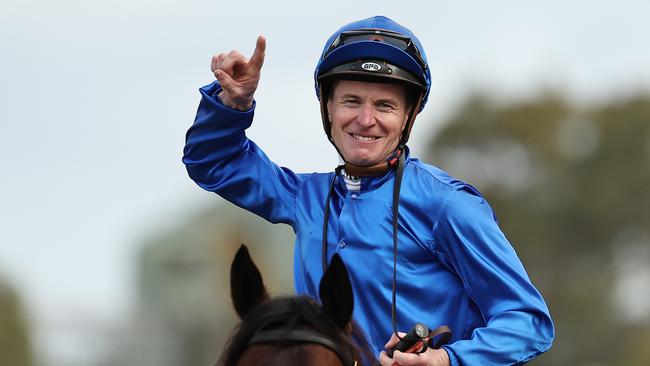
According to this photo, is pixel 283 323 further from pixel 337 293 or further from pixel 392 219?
pixel 392 219

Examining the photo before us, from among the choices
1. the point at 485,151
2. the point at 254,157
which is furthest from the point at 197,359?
the point at 254,157

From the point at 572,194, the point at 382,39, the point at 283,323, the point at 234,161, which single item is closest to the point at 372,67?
the point at 382,39

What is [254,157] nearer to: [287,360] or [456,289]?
[456,289]

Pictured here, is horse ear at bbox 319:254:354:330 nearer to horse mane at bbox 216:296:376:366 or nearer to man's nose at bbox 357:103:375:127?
horse mane at bbox 216:296:376:366

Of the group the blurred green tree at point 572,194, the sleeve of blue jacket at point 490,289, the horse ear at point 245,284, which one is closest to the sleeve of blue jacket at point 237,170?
the sleeve of blue jacket at point 490,289

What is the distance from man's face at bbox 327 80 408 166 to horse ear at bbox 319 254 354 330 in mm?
1056

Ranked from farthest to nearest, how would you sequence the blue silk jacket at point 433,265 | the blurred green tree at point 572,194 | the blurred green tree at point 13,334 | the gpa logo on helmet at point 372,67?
the blurred green tree at point 13,334 < the blurred green tree at point 572,194 < the gpa logo on helmet at point 372,67 < the blue silk jacket at point 433,265

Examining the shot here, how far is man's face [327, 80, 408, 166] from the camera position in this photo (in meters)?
6.52

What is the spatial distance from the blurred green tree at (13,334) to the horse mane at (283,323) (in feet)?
166

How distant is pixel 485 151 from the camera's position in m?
50.6

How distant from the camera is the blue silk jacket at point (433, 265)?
20.5 feet

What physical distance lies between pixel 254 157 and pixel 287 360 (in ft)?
6.12

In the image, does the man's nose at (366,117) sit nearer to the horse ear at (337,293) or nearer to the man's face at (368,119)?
the man's face at (368,119)

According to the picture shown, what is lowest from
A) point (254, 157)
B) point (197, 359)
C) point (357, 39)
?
point (197, 359)
